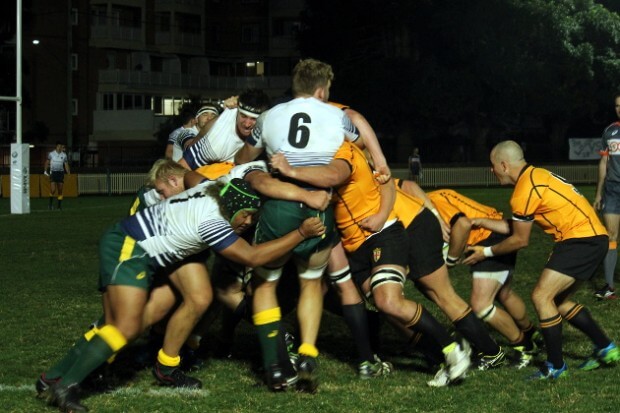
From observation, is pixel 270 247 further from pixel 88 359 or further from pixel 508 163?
pixel 508 163

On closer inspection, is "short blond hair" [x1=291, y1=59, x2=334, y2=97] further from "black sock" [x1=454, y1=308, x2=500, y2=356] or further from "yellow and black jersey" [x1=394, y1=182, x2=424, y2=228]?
"black sock" [x1=454, y1=308, x2=500, y2=356]

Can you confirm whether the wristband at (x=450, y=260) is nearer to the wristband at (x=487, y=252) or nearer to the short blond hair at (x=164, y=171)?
the wristband at (x=487, y=252)

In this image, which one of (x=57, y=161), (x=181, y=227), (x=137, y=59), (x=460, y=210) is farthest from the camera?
(x=137, y=59)

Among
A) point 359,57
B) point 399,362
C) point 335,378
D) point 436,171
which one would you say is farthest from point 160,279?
point 359,57

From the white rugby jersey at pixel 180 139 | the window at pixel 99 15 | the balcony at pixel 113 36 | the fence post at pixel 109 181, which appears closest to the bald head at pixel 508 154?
the white rugby jersey at pixel 180 139

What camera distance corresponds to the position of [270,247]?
707 cm

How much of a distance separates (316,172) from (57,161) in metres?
26.6

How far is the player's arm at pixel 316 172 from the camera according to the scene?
7.18m

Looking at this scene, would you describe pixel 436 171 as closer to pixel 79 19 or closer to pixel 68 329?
pixel 79 19

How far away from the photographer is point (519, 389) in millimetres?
7492

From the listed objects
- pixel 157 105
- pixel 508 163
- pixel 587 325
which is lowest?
pixel 587 325

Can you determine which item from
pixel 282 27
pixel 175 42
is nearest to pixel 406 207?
pixel 175 42

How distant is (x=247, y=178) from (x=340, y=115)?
83cm

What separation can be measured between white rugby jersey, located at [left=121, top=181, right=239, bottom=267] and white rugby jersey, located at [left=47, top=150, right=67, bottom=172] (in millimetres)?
26000
